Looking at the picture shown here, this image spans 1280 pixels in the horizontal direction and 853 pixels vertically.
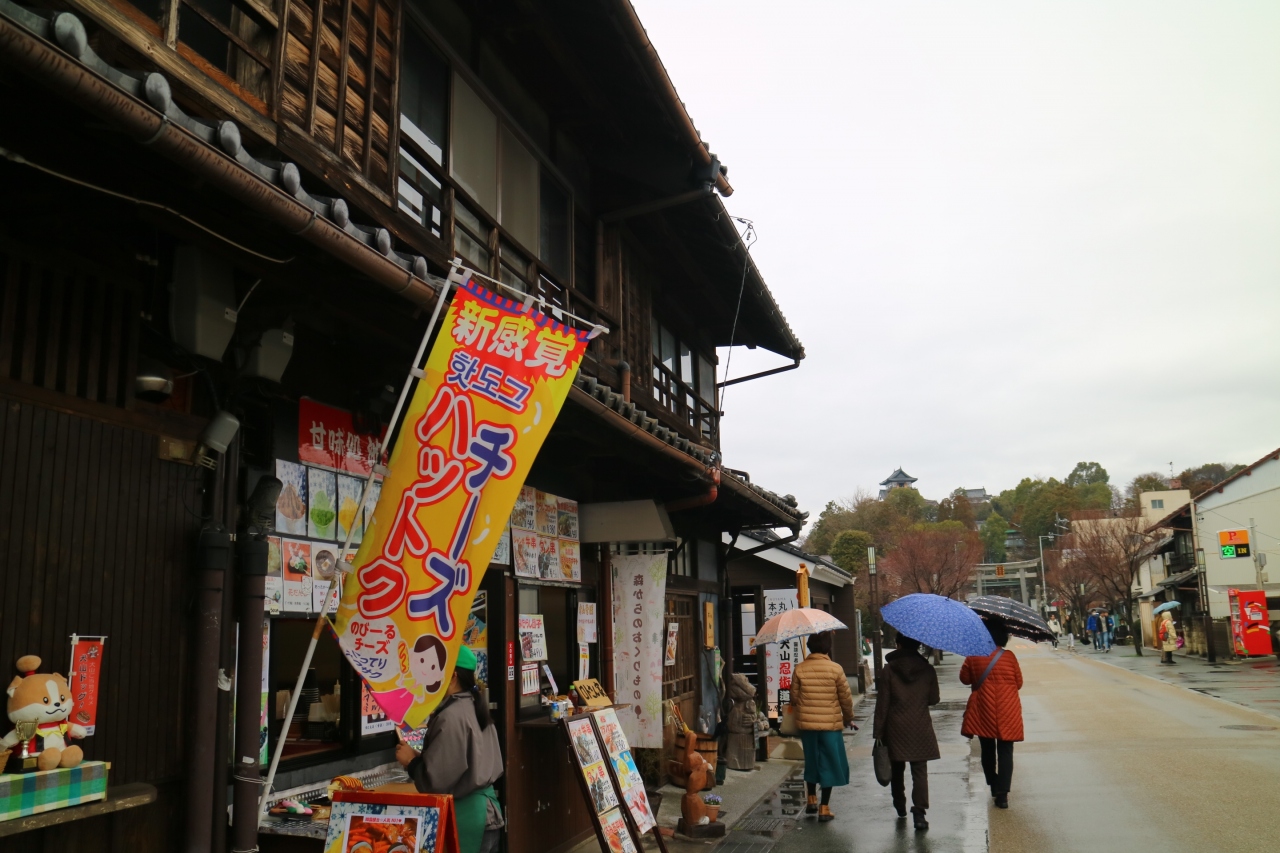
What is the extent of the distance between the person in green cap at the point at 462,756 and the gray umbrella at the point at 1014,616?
22.3 feet

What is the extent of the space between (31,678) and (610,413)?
4.21 meters

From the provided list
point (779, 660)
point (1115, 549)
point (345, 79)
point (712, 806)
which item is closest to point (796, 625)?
point (712, 806)

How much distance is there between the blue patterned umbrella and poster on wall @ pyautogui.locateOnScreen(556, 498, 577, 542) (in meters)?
3.54

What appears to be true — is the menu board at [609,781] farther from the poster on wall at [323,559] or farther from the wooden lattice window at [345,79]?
the wooden lattice window at [345,79]

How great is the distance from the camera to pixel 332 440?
6199mm


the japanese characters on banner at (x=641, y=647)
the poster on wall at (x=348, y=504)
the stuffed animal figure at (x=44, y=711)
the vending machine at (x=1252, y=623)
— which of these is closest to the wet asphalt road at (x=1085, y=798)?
the japanese characters on banner at (x=641, y=647)

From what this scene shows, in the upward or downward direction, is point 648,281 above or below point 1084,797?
above

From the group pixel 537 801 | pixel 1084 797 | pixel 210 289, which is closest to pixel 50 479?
pixel 210 289

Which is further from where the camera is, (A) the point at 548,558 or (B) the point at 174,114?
(A) the point at 548,558

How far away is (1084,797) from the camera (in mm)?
10852

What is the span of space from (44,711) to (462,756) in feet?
8.53

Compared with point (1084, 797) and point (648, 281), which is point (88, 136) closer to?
point (648, 281)

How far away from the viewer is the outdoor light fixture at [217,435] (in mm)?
4934

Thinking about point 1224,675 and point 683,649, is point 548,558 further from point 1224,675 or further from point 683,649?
point 1224,675
